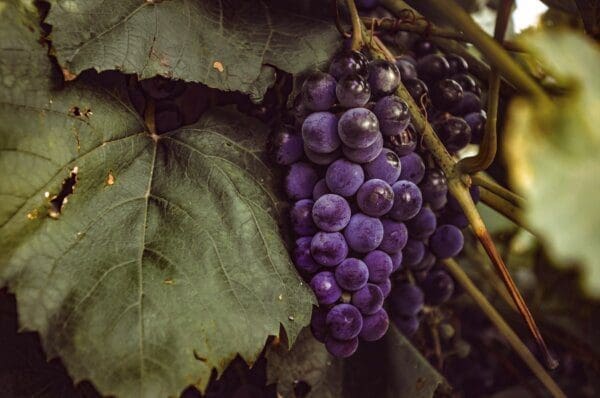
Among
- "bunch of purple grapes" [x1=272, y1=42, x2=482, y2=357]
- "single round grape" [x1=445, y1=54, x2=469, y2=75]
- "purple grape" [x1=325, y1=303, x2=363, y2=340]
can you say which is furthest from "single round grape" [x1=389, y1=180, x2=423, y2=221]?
"single round grape" [x1=445, y1=54, x2=469, y2=75]

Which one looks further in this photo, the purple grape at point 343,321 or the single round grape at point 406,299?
the single round grape at point 406,299

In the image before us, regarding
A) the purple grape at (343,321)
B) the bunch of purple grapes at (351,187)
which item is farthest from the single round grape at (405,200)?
the purple grape at (343,321)

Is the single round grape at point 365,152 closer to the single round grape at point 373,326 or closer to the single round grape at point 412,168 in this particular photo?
the single round grape at point 412,168

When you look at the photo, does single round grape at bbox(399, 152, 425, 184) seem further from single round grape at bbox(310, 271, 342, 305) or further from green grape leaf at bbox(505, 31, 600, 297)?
green grape leaf at bbox(505, 31, 600, 297)

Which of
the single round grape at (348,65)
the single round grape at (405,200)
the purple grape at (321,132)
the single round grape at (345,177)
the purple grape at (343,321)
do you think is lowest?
the purple grape at (343,321)

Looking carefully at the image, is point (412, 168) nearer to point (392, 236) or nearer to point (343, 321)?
point (392, 236)

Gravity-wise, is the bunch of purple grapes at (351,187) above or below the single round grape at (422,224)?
above
